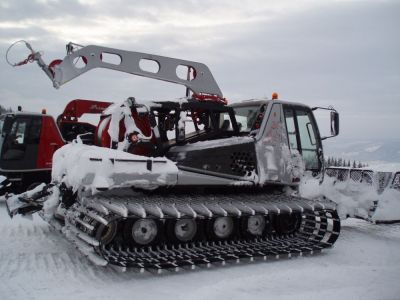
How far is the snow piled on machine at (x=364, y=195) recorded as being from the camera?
7.96 meters

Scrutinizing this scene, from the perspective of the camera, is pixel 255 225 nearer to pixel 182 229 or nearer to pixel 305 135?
pixel 182 229

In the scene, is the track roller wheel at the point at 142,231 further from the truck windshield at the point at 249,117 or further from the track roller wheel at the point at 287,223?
the truck windshield at the point at 249,117

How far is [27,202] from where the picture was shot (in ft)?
22.0

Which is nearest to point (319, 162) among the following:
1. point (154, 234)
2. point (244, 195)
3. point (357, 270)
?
point (244, 195)

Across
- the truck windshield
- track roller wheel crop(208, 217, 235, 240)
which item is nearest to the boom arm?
the truck windshield

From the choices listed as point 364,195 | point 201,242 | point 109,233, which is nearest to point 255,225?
point 201,242

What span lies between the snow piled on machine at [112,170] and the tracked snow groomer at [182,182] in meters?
0.01

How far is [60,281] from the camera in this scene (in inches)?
199

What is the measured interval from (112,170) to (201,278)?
1.75 m

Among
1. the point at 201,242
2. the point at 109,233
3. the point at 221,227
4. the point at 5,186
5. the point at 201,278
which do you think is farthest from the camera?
the point at 5,186

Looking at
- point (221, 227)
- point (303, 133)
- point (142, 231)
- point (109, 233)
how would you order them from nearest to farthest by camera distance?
point (109, 233) → point (142, 231) → point (221, 227) → point (303, 133)

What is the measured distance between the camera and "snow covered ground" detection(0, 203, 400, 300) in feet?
15.6

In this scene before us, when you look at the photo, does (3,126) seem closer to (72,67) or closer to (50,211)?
(72,67)

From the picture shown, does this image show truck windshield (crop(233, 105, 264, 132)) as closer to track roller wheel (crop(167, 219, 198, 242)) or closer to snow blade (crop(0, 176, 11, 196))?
track roller wheel (crop(167, 219, 198, 242))
